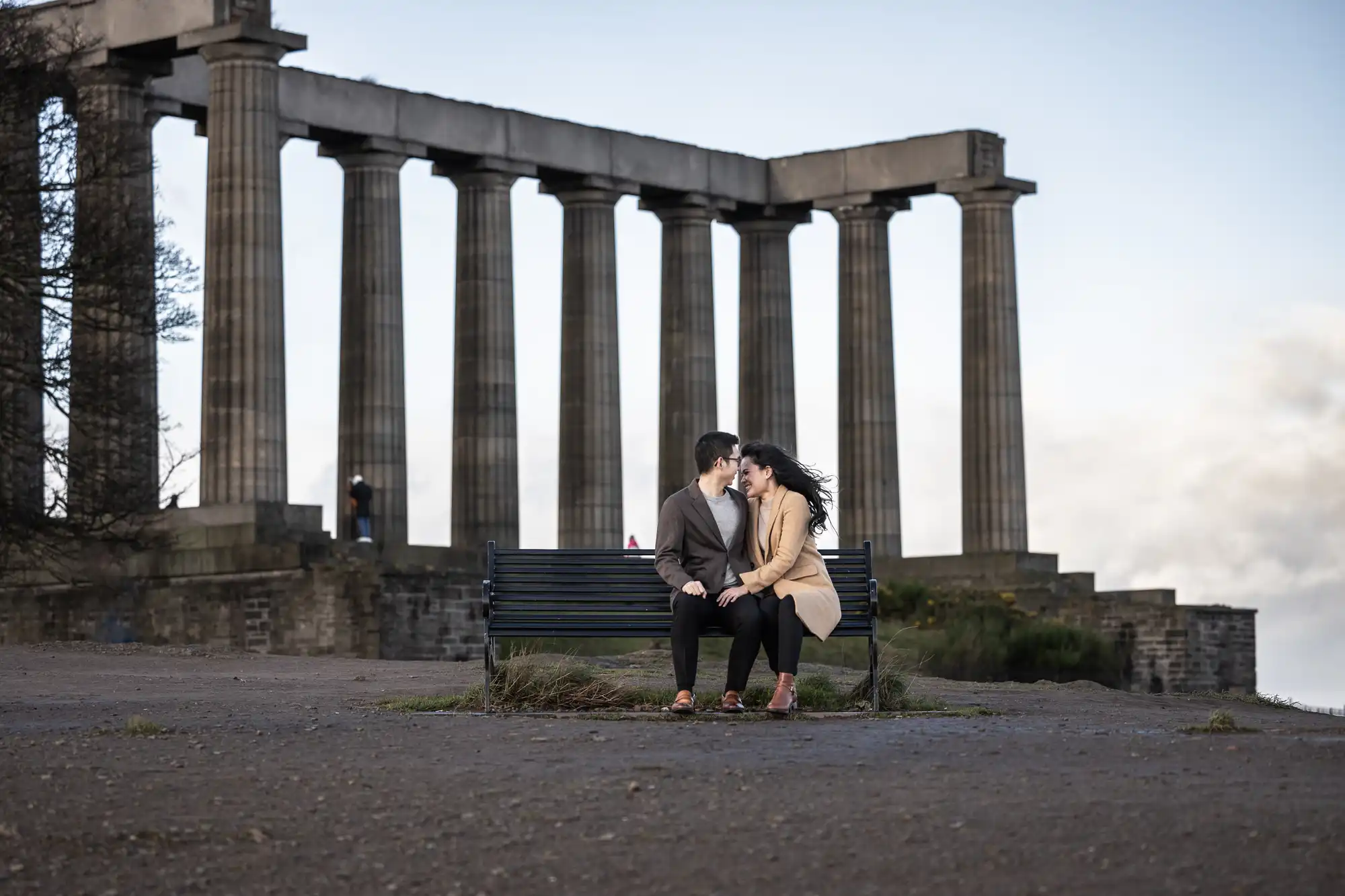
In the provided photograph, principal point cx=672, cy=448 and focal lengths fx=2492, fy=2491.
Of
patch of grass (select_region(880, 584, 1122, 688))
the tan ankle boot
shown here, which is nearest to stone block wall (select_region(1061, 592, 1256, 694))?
patch of grass (select_region(880, 584, 1122, 688))

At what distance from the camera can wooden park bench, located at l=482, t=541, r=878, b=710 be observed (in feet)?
62.4

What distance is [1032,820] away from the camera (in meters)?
11.8

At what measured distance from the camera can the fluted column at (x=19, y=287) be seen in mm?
28375

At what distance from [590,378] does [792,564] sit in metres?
38.6

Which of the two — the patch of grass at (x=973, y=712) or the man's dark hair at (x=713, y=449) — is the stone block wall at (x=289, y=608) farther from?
the man's dark hair at (x=713, y=449)

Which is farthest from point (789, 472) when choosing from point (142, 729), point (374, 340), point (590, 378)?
point (590, 378)

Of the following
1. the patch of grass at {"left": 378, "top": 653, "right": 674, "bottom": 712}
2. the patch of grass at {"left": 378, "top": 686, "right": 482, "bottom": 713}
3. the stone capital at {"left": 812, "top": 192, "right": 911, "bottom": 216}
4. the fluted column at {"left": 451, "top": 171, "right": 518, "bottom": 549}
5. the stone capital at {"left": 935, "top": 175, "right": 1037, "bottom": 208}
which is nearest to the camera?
the patch of grass at {"left": 378, "top": 653, "right": 674, "bottom": 712}

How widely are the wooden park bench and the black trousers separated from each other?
0.82 meters

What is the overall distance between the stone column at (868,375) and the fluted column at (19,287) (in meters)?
30.4

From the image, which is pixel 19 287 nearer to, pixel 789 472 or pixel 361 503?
pixel 789 472

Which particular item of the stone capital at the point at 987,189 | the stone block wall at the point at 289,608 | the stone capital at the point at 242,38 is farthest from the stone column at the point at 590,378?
the stone capital at the point at 242,38

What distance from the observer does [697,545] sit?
18.3 meters

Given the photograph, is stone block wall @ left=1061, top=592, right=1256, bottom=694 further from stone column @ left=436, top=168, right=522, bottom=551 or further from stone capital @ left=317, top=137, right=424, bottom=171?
stone capital @ left=317, top=137, right=424, bottom=171

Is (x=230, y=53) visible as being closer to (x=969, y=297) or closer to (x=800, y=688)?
(x=969, y=297)
